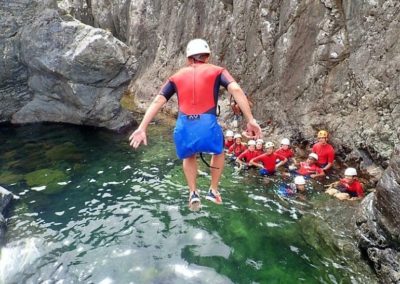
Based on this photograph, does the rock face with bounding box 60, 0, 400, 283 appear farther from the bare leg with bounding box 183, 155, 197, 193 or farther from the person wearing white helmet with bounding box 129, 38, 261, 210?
the person wearing white helmet with bounding box 129, 38, 261, 210

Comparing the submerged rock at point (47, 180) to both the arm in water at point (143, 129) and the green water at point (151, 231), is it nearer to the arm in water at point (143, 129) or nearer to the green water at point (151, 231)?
the green water at point (151, 231)

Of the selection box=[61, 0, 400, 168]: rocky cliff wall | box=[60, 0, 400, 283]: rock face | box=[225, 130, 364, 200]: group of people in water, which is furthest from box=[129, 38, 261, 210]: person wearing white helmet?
box=[61, 0, 400, 168]: rocky cliff wall

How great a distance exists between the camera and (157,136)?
60.8ft

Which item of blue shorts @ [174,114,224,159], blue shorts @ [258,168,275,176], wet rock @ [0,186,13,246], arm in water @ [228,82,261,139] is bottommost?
wet rock @ [0,186,13,246]

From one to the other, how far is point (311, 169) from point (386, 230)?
5.07m

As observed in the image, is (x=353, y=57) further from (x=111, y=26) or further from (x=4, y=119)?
(x=111, y=26)

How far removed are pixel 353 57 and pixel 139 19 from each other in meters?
17.3

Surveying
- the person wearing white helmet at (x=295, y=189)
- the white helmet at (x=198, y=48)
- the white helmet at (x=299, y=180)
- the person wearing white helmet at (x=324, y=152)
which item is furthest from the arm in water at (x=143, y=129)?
the person wearing white helmet at (x=324, y=152)

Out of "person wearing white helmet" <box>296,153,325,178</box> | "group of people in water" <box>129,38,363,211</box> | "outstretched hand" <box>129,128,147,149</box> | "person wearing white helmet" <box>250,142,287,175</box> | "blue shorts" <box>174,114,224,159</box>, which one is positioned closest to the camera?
"outstretched hand" <box>129,128,147,149</box>

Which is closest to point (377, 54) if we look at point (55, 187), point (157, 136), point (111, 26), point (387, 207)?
point (387, 207)

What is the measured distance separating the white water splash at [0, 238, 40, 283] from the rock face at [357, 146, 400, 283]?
752cm

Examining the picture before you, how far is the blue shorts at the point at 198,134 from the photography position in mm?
6957

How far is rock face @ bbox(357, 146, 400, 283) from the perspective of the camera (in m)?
8.42

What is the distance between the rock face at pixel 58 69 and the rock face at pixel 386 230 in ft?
41.7
